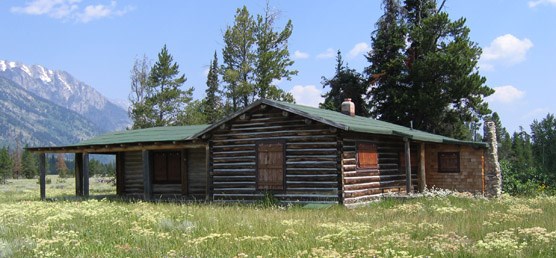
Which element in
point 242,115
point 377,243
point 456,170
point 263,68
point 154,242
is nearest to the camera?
point 377,243

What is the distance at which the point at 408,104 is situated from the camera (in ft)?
124

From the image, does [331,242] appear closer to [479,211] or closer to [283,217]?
[283,217]

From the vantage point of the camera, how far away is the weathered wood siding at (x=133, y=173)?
2666 centimetres

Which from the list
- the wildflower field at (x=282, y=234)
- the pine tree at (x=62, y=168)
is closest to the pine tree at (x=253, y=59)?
the wildflower field at (x=282, y=234)

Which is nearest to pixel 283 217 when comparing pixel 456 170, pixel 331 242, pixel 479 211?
pixel 331 242

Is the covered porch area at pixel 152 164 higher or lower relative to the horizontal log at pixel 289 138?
lower

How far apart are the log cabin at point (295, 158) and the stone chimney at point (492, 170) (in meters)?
0.32

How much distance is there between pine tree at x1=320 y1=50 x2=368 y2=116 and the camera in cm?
4259

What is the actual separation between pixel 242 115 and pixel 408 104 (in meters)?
20.4

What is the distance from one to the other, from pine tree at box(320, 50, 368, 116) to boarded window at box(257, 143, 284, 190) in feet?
72.4

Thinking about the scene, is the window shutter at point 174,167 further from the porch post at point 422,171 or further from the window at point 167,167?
the porch post at point 422,171

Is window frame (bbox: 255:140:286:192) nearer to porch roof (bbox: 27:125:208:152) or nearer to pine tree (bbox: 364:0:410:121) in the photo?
porch roof (bbox: 27:125:208:152)

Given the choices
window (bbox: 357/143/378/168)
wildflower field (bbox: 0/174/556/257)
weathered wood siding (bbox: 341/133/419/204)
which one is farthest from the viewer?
window (bbox: 357/143/378/168)

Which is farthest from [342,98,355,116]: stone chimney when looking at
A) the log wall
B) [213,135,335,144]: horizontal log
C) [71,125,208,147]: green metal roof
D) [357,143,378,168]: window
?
[71,125,208,147]: green metal roof
